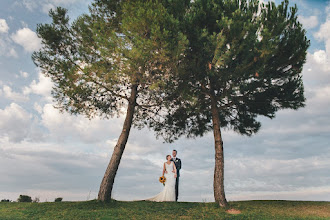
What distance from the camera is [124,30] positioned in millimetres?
12953

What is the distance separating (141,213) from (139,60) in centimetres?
674

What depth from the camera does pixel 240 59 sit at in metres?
13.6

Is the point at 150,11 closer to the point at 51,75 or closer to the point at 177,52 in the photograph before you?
the point at 177,52

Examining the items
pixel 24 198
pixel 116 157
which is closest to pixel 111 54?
pixel 116 157

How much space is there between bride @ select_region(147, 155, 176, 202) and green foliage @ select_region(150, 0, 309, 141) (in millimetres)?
3179

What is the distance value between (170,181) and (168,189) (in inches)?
16.6

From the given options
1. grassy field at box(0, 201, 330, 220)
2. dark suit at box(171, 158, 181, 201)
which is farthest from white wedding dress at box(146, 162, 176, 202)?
grassy field at box(0, 201, 330, 220)

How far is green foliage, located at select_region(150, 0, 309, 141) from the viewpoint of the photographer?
1295 centimetres

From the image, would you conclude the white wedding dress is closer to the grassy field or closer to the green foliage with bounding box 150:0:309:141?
the grassy field

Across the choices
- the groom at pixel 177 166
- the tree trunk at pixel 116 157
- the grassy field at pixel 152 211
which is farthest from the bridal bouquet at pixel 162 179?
the tree trunk at pixel 116 157

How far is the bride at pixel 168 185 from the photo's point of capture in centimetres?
1406

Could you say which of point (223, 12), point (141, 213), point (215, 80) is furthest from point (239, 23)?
point (141, 213)

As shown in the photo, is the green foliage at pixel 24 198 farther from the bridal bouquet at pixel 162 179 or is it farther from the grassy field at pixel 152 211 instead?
the bridal bouquet at pixel 162 179

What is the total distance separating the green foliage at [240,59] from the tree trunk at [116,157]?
216 cm
